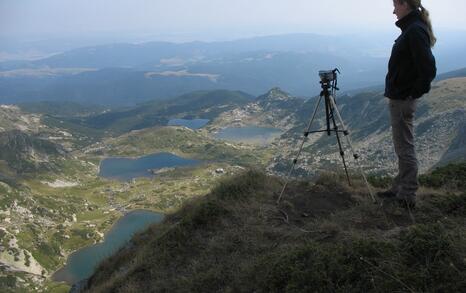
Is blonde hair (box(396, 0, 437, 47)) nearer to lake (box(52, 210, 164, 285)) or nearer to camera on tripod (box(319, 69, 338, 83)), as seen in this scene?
camera on tripod (box(319, 69, 338, 83))

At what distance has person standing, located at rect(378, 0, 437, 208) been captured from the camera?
805 centimetres

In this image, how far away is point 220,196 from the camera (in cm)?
1084

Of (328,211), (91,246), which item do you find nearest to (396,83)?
(328,211)

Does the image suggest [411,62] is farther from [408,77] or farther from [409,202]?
[409,202]

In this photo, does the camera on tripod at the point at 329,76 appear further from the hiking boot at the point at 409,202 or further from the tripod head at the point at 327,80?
the hiking boot at the point at 409,202

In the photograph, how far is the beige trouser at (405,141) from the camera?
28.5 feet

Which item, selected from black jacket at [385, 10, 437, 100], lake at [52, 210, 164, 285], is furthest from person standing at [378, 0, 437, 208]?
lake at [52, 210, 164, 285]

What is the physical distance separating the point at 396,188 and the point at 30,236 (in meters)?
141

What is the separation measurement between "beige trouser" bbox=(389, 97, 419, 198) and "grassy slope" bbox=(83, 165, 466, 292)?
0.62 metres

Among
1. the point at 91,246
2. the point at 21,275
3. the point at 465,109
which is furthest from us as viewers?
the point at 465,109

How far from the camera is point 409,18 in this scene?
27.8 ft

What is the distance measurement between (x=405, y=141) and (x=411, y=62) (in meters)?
1.69

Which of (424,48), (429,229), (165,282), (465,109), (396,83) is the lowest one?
(465,109)

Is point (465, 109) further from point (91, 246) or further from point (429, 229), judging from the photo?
point (429, 229)
